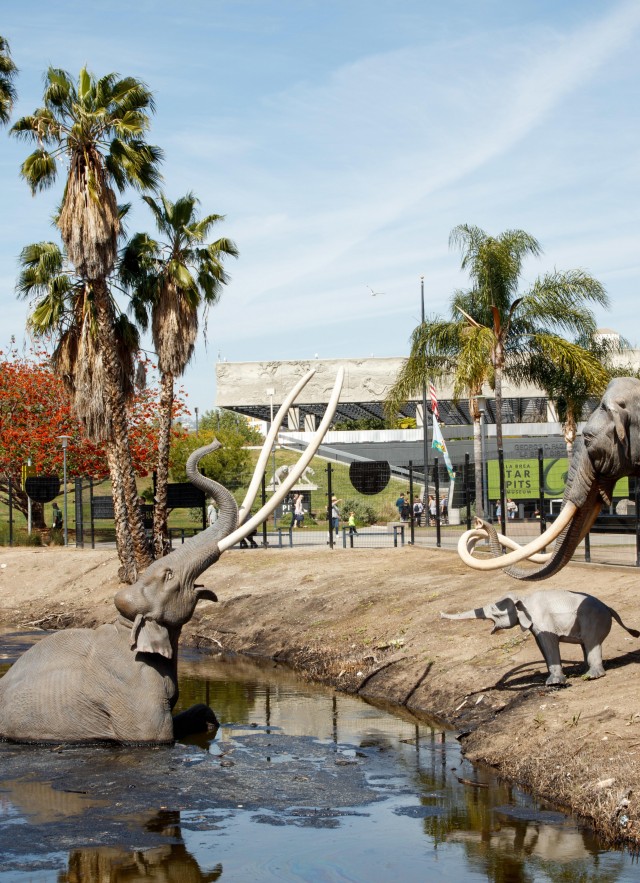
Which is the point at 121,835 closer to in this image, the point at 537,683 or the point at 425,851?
the point at 425,851

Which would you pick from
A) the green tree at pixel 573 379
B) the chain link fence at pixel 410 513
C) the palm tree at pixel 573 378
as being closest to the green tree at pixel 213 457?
the chain link fence at pixel 410 513

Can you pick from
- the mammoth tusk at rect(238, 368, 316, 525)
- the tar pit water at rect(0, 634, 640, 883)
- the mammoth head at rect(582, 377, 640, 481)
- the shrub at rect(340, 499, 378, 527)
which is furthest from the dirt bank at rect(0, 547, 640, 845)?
the shrub at rect(340, 499, 378, 527)

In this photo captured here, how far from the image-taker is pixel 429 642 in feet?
42.8

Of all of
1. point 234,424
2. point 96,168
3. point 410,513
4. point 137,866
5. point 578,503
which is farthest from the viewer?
point 234,424

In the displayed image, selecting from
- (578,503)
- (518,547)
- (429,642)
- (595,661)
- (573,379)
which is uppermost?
→ (573,379)

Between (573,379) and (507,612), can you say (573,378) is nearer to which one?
(573,379)

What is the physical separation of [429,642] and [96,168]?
38.8ft

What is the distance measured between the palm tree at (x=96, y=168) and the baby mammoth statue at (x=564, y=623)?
13086mm

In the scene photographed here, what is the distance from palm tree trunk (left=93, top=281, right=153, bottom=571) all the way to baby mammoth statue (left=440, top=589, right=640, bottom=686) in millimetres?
13006

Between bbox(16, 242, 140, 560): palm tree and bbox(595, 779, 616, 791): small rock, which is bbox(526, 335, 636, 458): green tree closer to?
bbox(16, 242, 140, 560): palm tree

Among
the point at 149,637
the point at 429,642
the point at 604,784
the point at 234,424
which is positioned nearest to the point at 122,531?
the point at 429,642

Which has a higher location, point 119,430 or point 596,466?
point 119,430

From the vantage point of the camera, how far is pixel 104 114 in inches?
815

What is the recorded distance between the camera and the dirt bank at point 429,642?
824 cm
